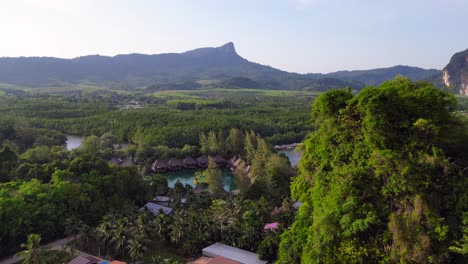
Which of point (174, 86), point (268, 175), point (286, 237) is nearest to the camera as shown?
point (286, 237)

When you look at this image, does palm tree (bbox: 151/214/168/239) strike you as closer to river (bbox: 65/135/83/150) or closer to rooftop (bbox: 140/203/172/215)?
rooftop (bbox: 140/203/172/215)

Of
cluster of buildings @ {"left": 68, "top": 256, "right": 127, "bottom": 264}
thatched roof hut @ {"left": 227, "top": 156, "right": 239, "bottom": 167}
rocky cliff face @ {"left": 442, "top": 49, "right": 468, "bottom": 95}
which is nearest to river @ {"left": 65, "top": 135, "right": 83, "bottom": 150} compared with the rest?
thatched roof hut @ {"left": 227, "top": 156, "right": 239, "bottom": 167}

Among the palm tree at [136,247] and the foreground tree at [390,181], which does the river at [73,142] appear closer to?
the palm tree at [136,247]

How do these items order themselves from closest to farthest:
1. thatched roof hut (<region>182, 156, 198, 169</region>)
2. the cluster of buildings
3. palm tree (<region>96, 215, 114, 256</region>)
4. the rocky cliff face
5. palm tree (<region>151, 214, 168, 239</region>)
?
the cluster of buildings
palm tree (<region>96, 215, 114, 256</region>)
palm tree (<region>151, 214, 168, 239</region>)
thatched roof hut (<region>182, 156, 198, 169</region>)
the rocky cliff face

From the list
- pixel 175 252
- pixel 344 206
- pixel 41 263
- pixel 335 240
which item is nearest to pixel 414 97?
pixel 344 206

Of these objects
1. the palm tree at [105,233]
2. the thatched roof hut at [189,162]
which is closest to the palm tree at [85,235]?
the palm tree at [105,233]

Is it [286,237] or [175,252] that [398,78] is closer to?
[286,237]

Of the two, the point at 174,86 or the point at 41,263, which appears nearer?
the point at 41,263
